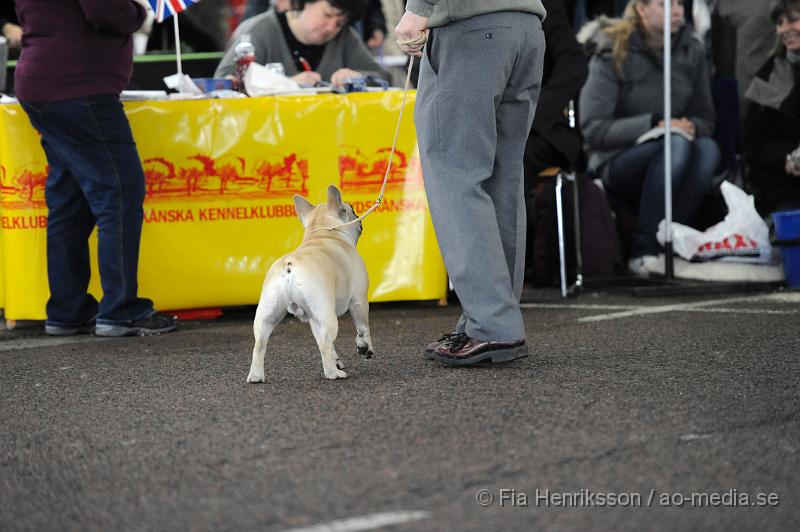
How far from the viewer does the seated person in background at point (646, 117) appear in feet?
20.4

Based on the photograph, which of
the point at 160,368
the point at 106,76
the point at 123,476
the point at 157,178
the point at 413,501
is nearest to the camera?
the point at 413,501

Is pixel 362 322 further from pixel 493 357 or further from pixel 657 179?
pixel 657 179

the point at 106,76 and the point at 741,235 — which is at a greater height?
the point at 106,76

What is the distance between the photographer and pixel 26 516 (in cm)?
216

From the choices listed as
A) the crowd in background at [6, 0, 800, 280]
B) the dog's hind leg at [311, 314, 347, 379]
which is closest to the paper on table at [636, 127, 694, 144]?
the crowd in background at [6, 0, 800, 280]

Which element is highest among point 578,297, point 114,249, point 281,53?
point 281,53

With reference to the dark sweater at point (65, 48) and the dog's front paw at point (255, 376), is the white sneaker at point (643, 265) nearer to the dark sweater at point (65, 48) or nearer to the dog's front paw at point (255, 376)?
the dark sweater at point (65, 48)

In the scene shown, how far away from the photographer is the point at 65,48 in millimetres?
4367

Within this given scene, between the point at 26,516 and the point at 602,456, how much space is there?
47.2 inches

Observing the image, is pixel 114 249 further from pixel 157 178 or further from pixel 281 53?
pixel 281 53

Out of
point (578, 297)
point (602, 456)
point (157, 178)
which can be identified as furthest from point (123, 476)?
point (578, 297)

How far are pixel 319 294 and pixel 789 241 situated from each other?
3.09 meters

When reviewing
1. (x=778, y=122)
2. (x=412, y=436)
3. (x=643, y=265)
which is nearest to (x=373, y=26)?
(x=643, y=265)

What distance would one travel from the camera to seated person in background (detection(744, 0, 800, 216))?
5.93 metres
